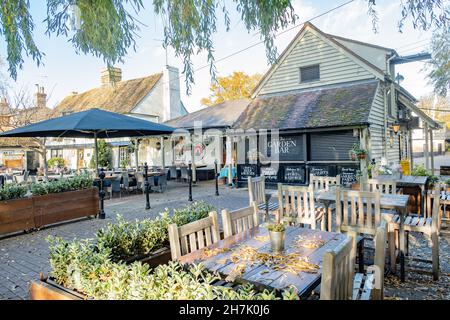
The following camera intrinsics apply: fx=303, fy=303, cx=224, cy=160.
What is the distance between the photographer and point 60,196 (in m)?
7.01

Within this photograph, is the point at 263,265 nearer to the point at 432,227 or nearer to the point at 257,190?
the point at 432,227

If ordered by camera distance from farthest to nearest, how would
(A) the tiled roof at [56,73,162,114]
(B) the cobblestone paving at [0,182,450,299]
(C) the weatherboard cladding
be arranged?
(A) the tiled roof at [56,73,162,114], (C) the weatherboard cladding, (B) the cobblestone paving at [0,182,450,299]

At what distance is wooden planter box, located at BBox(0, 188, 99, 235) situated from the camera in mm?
6145

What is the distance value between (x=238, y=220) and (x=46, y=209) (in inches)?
214

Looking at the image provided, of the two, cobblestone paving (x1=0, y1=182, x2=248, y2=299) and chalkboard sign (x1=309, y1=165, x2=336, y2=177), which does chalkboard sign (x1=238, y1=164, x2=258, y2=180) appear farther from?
chalkboard sign (x1=309, y1=165, x2=336, y2=177)

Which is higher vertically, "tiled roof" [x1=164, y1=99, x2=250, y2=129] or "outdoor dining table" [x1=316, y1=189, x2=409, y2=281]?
"tiled roof" [x1=164, y1=99, x2=250, y2=129]

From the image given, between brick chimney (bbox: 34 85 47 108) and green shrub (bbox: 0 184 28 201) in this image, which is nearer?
green shrub (bbox: 0 184 28 201)

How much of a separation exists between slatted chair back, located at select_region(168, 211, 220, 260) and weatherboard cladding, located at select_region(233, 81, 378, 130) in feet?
27.6

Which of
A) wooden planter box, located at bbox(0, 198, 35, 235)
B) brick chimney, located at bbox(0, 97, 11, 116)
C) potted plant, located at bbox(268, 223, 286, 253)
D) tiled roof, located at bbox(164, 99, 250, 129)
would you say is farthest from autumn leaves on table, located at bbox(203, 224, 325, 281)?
brick chimney, located at bbox(0, 97, 11, 116)

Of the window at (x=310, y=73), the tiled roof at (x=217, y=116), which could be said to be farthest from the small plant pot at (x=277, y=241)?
the window at (x=310, y=73)

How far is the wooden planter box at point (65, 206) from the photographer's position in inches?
262

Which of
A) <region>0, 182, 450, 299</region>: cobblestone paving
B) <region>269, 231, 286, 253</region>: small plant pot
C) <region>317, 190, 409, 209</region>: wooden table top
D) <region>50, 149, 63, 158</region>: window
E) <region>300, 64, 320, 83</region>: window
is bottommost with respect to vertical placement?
<region>0, 182, 450, 299</region>: cobblestone paving

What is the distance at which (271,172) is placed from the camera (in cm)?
1231

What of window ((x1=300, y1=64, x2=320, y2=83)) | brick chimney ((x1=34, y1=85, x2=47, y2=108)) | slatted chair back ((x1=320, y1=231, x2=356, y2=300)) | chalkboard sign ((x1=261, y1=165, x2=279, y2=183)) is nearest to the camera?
slatted chair back ((x1=320, y1=231, x2=356, y2=300))
